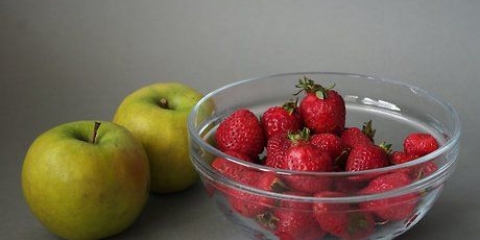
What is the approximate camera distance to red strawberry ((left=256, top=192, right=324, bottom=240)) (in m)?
1.47

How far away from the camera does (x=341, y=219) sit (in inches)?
58.0

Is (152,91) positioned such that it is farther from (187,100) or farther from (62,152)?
(62,152)

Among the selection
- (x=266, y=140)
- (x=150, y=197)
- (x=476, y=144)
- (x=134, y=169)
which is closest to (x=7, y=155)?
(x=150, y=197)

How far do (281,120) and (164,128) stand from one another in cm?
24

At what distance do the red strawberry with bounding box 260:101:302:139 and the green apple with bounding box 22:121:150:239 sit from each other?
24 cm

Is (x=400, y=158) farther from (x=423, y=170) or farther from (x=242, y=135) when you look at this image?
(x=242, y=135)

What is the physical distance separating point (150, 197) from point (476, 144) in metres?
0.76

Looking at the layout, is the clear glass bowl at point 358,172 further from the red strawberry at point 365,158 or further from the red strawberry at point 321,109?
the red strawberry at point 321,109

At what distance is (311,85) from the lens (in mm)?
1688

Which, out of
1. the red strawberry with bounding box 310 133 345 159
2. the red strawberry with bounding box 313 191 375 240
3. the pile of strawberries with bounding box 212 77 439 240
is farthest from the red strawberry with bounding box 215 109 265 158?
the red strawberry with bounding box 313 191 375 240

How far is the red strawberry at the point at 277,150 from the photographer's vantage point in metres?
1.55

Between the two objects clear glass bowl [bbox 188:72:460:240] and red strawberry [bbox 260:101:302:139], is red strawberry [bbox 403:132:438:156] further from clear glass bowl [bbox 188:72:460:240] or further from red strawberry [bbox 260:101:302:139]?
red strawberry [bbox 260:101:302:139]

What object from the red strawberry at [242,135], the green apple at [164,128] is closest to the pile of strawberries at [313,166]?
the red strawberry at [242,135]

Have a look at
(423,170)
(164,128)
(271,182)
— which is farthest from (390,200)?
(164,128)
